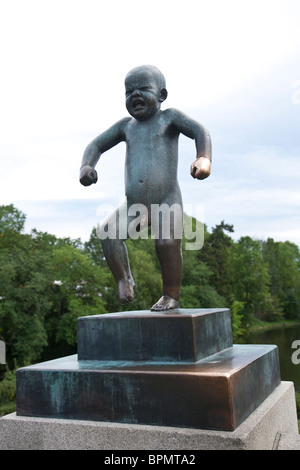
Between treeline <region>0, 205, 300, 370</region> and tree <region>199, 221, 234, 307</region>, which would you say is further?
tree <region>199, 221, 234, 307</region>

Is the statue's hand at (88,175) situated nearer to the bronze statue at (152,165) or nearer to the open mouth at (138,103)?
the bronze statue at (152,165)

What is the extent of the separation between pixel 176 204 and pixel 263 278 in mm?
36065

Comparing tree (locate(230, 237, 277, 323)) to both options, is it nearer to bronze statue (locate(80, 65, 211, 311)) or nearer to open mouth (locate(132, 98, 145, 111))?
bronze statue (locate(80, 65, 211, 311))

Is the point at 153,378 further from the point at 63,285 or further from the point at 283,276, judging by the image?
the point at 283,276

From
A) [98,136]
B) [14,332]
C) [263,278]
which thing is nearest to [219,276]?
[263,278]

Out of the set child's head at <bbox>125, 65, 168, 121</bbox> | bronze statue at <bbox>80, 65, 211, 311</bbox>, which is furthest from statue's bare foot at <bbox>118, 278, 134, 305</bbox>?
child's head at <bbox>125, 65, 168, 121</bbox>

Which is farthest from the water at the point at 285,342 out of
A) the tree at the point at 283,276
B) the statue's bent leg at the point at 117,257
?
the statue's bent leg at the point at 117,257

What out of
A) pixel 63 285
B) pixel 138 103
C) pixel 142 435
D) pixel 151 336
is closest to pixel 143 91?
pixel 138 103

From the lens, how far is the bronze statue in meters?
4.20

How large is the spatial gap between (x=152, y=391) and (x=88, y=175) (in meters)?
2.19

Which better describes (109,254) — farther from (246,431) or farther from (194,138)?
(246,431)

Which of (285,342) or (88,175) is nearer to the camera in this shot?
(88,175)

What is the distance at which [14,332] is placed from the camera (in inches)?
802

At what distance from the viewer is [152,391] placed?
3.28 m
